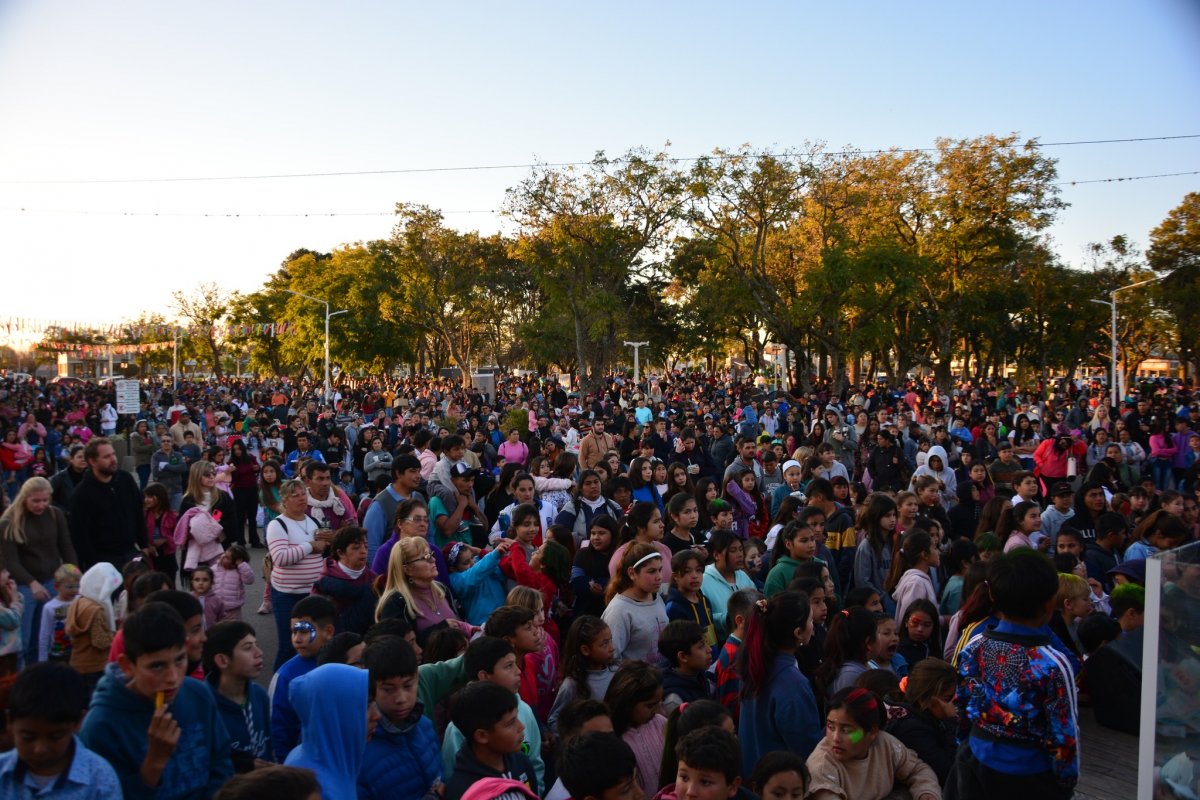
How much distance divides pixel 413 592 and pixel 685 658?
1.61m

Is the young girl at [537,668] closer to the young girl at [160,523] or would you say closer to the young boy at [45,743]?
the young boy at [45,743]

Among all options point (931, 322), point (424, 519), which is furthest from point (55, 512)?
point (931, 322)

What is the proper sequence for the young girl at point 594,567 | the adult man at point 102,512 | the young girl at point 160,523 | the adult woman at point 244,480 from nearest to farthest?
the young girl at point 594,567 → the adult man at point 102,512 → the young girl at point 160,523 → the adult woman at point 244,480

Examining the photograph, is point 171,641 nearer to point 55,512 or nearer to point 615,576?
point 615,576

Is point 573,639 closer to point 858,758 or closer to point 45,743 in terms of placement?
point 858,758

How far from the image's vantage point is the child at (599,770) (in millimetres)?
3299

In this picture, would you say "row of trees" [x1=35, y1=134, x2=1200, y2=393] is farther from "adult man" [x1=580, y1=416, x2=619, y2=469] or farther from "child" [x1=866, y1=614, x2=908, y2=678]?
"child" [x1=866, y1=614, x2=908, y2=678]

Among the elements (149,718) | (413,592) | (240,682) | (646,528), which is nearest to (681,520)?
(646,528)

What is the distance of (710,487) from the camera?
923 centimetres

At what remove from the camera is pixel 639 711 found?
4.23 meters

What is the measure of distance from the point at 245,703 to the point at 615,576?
225 cm

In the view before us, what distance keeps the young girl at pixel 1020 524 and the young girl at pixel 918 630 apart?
2.29 m

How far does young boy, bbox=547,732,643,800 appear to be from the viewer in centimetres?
330

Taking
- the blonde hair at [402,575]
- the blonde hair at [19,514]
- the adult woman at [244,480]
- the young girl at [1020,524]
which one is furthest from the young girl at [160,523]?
the young girl at [1020,524]
